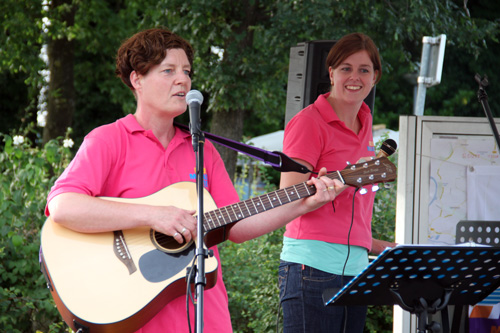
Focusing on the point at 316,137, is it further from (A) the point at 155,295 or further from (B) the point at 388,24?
(B) the point at 388,24

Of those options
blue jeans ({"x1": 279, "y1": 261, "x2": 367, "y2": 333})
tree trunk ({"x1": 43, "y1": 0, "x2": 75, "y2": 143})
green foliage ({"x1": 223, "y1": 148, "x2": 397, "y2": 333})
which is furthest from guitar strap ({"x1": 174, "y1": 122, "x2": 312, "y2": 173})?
tree trunk ({"x1": 43, "y1": 0, "x2": 75, "y2": 143})

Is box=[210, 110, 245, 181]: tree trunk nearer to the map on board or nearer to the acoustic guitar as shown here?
the map on board

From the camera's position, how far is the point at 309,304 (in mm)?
3016

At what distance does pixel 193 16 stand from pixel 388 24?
2.68 metres

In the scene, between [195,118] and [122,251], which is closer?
[195,118]

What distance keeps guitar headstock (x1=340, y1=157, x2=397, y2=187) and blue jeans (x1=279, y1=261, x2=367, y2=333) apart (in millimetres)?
486

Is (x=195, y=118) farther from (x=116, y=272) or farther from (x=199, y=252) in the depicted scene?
(x=116, y=272)

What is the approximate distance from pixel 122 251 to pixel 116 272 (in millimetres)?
91

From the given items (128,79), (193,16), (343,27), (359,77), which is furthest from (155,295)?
(193,16)

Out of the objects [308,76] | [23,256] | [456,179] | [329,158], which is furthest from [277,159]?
[23,256]

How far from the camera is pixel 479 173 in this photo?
3.56 meters

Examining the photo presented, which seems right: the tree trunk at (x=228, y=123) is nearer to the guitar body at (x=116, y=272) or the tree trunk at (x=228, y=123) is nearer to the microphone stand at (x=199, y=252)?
the guitar body at (x=116, y=272)

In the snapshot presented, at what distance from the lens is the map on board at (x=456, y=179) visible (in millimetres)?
3525

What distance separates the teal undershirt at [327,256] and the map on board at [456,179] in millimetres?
641
